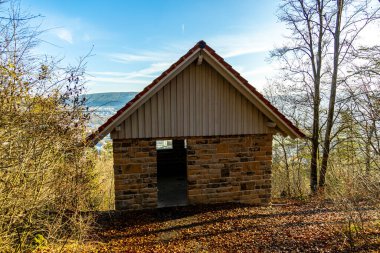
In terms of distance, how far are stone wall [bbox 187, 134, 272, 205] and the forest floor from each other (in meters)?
0.39

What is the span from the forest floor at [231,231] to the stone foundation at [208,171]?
375 mm

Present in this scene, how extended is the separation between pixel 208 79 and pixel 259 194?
158 inches

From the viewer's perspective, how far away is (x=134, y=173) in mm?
6781

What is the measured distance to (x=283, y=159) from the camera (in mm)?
16031

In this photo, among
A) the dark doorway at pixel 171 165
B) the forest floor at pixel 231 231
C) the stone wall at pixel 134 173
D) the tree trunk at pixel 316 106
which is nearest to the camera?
the forest floor at pixel 231 231

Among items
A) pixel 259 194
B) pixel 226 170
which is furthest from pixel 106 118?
pixel 259 194

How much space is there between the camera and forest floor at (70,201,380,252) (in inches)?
197

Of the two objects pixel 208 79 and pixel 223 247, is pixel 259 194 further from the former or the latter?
pixel 208 79

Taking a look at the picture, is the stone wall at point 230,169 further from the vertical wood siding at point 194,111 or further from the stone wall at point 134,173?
the stone wall at point 134,173

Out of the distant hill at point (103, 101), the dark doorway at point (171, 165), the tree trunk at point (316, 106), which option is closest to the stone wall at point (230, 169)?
the distant hill at point (103, 101)

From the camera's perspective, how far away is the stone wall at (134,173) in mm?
6691

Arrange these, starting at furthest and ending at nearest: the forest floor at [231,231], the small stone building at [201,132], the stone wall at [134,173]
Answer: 1. the stone wall at [134,173]
2. the small stone building at [201,132]
3. the forest floor at [231,231]

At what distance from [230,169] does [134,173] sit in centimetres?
289

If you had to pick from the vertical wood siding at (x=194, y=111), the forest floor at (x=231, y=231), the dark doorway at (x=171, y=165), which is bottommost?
the forest floor at (x=231, y=231)
